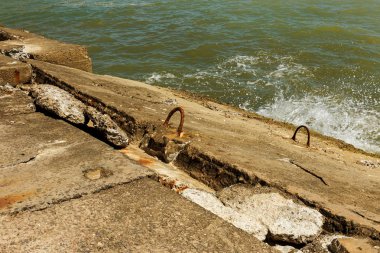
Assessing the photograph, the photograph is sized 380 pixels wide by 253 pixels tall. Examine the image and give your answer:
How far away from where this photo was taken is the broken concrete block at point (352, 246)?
1.96 m

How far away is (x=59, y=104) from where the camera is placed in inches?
118

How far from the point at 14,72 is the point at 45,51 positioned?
4.06 ft

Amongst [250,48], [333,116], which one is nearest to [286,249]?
[333,116]

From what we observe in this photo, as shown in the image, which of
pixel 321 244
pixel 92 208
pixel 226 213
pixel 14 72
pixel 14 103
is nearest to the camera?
pixel 92 208

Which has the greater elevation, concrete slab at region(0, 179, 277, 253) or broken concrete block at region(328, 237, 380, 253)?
concrete slab at region(0, 179, 277, 253)

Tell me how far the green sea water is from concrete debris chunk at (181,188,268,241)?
5.57m

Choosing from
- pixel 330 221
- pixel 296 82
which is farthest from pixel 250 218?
pixel 296 82

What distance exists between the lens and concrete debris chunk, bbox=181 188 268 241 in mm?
2154

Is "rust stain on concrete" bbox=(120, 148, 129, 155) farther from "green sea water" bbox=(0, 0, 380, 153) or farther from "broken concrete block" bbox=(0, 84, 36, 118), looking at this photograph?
"green sea water" bbox=(0, 0, 380, 153)

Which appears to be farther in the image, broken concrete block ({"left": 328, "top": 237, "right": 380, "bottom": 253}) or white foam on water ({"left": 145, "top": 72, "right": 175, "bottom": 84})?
white foam on water ({"left": 145, "top": 72, "right": 175, "bottom": 84})

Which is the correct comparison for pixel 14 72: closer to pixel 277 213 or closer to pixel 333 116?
pixel 277 213

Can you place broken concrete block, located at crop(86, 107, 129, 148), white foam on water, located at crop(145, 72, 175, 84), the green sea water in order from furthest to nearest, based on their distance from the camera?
white foam on water, located at crop(145, 72, 175, 84)
the green sea water
broken concrete block, located at crop(86, 107, 129, 148)

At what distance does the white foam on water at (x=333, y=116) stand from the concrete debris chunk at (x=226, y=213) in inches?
218

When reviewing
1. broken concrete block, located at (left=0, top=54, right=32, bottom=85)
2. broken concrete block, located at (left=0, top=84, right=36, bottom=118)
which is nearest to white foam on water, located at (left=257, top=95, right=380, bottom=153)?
→ broken concrete block, located at (left=0, top=54, right=32, bottom=85)
